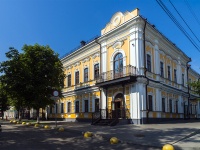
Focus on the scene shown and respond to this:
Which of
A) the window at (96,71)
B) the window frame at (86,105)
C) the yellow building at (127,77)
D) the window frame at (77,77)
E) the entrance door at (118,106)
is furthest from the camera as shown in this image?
the window frame at (77,77)

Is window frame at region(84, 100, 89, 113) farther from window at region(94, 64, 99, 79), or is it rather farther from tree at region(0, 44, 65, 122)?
tree at region(0, 44, 65, 122)

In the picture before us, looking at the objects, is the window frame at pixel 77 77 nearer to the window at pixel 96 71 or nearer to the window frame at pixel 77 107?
the window frame at pixel 77 107

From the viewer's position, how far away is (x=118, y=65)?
2350 centimetres

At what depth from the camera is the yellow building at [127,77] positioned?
21.1 meters

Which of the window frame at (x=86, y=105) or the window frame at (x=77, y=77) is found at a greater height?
the window frame at (x=77, y=77)

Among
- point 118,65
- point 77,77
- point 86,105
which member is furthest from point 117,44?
point 77,77

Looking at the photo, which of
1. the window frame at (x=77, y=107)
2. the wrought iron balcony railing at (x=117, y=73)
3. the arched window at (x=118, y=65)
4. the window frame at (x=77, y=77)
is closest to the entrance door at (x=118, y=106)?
the wrought iron balcony railing at (x=117, y=73)

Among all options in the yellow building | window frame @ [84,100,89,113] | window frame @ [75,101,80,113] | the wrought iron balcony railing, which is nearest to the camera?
the wrought iron balcony railing

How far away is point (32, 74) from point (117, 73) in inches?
338

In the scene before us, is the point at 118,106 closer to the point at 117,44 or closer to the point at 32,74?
the point at 117,44

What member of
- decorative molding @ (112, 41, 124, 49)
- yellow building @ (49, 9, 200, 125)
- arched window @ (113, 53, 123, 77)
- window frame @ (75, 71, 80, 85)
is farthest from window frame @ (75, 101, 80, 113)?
decorative molding @ (112, 41, 124, 49)

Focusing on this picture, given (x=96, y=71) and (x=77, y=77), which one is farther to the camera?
(x=77, y=77)

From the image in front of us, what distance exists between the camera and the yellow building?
21.1 meters

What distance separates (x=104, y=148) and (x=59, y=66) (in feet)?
52.5
